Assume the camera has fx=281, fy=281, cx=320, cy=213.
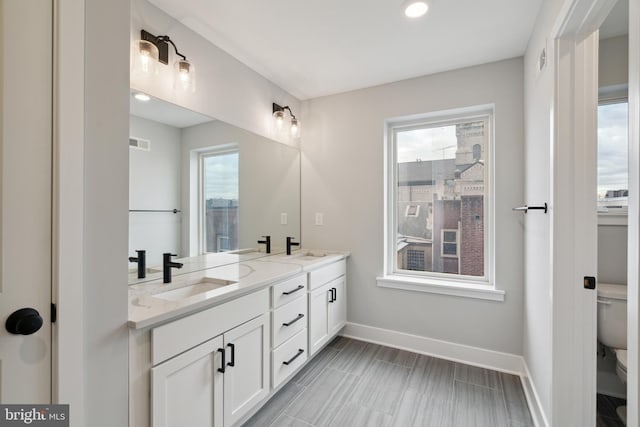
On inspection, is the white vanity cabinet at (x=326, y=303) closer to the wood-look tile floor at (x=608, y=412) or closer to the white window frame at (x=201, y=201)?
the white window frame at (x=201, y=201)

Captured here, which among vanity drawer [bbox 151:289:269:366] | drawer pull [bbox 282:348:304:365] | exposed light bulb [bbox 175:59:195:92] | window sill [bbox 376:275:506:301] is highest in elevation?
exposed light bulb [bbox 175:59:195:92]

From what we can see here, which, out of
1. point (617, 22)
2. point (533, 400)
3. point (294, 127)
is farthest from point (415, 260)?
point (617, 22)

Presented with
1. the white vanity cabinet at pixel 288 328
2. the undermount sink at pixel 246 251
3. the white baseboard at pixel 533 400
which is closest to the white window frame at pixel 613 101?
the white baseboard at pixel 533 400

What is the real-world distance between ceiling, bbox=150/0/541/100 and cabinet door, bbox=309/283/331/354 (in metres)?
1.84

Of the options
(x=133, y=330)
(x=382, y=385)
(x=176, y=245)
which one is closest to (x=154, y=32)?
(x=176, y=245)

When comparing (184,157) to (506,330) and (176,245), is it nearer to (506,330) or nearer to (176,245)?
(176,245)

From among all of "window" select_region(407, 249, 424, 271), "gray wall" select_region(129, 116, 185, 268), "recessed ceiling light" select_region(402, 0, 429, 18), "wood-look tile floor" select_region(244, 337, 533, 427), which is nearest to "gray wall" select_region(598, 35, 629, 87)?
"recessed ceiling light" select_region(402, 0, 429, 18)

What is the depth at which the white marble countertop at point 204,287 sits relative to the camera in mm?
1138

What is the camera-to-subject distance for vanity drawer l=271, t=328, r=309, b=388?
1.76 meters

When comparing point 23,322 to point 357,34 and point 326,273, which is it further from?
point 357,34

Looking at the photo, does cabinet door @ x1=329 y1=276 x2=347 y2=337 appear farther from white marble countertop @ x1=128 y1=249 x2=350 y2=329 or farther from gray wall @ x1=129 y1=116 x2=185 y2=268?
gray wall @ x1=129 y1=116 x2=185 y2=268

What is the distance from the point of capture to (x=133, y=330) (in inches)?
41.2

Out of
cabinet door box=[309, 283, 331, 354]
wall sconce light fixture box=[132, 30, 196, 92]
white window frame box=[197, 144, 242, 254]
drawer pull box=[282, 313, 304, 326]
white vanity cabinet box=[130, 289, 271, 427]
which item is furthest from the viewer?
cabinet door box=[309, 283, 331, 354]

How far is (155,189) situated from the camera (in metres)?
1.70
